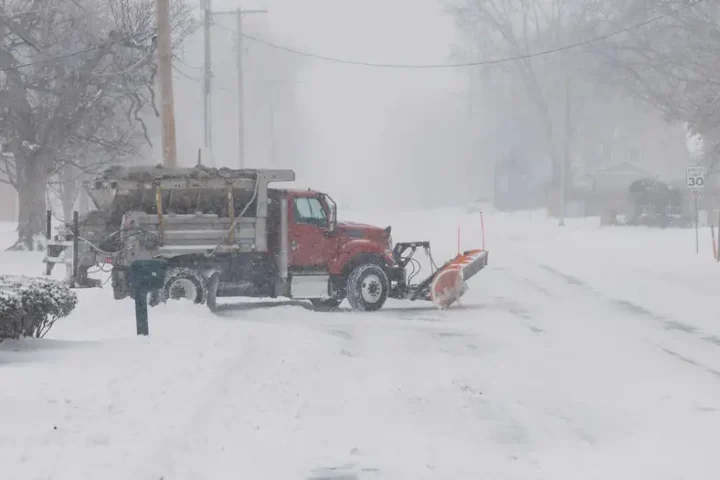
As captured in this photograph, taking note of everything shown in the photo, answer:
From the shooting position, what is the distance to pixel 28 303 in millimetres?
11508

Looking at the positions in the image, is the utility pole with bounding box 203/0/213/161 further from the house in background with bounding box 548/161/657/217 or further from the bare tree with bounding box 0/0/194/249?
the house in background with bounding box 548/161/657/217

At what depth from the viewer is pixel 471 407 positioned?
9938 millimetres

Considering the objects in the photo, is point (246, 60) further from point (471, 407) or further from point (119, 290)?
point (471, 407)

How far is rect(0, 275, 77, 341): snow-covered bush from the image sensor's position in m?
11.1

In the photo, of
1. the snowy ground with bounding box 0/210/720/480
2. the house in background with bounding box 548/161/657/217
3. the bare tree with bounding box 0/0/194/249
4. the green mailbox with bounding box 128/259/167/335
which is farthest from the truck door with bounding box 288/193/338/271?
the house in background with bounding box 548/161/657/217

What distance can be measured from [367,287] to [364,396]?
9.30 meters

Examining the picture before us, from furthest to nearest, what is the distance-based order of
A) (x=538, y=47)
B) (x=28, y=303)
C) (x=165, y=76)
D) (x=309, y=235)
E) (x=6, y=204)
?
(x=6, y=204) → (x=538, y=47) → (x=165, y=76) → (x=309, y=235) → (x=28, y=303)

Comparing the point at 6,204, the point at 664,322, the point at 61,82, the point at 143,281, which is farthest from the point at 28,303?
the point at 6,204

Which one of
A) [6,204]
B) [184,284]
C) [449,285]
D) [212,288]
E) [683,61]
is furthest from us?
[6,204]

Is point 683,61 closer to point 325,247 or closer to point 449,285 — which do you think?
point 449,285

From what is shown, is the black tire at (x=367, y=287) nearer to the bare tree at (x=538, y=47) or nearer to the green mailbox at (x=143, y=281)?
the green mailbox at (x=143, y=281)

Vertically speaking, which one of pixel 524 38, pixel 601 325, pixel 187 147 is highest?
pixel 524 38

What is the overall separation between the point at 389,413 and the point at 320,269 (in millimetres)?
10274

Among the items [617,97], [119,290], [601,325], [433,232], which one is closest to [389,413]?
[601,325]
